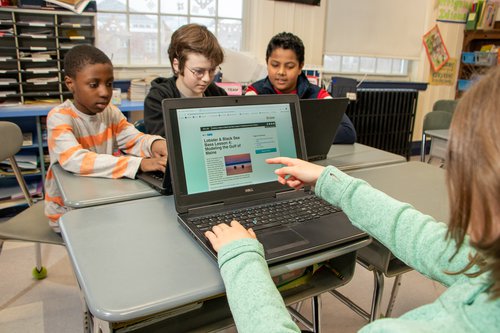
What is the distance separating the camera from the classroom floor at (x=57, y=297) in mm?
1698

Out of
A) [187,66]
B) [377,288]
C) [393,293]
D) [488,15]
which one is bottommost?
[393,293]

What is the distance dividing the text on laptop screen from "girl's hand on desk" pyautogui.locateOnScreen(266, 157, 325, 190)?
0.10 metres

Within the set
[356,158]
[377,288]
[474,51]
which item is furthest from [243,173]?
[474,51]

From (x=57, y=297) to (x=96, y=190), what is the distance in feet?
3.42

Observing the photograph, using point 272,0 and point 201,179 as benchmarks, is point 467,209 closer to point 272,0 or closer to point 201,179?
point 201,179

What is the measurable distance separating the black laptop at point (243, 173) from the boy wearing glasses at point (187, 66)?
596 mm

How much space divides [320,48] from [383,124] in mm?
1093

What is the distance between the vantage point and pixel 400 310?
6.23 ft

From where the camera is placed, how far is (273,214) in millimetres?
927

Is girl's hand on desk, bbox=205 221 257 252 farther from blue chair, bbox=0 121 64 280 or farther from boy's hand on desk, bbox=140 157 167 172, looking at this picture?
blue chair, bbox=0 121 64 280

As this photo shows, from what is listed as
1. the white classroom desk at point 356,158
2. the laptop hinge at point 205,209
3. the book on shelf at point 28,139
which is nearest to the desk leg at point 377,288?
the white classroom desk at point 356,158

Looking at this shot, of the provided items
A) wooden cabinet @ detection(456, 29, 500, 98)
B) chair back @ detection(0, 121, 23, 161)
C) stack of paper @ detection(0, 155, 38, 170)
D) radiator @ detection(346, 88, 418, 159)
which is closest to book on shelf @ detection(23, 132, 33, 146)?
stack of paper @ detection(0, 155, 38, 170)

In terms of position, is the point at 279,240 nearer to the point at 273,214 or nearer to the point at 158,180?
the point at 273,214

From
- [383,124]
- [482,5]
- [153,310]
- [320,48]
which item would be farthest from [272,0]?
[153,310]
